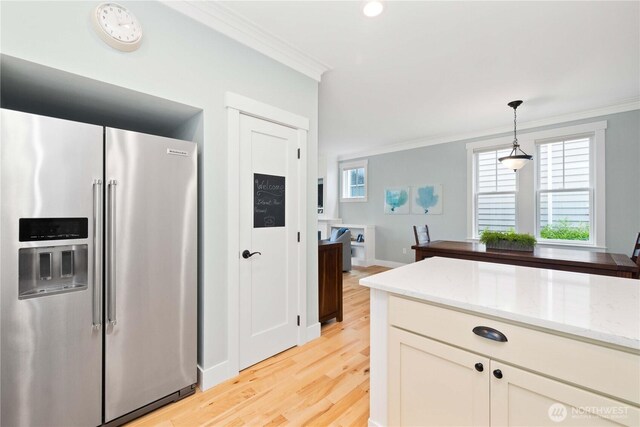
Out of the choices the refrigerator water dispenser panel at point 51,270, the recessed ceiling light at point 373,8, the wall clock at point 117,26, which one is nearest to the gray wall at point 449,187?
the recessed ceiling light at point 373,8

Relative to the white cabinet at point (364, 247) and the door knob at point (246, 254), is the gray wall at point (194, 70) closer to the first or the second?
the door knob at point (246, 254)

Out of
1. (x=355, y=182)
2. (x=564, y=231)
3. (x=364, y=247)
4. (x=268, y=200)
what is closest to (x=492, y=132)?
(x=564, y=231)

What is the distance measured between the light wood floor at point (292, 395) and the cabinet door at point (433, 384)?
463mm

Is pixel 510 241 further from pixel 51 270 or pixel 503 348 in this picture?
pixel 51 270

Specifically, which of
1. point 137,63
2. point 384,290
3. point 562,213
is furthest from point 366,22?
point 562,213

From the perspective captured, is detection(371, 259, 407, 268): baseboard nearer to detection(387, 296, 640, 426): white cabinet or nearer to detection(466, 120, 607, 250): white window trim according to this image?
detection(466, 120, 607, 250): white window trim

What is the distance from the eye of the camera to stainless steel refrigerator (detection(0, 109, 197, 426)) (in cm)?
131

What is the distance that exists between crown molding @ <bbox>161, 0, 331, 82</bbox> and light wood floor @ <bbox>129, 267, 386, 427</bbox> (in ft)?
8.46

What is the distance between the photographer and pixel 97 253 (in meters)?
1.52

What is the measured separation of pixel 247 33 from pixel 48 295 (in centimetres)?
211

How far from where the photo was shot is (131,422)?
5.42ft

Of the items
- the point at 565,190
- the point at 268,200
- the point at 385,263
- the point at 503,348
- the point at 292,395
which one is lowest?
the point at 292,395

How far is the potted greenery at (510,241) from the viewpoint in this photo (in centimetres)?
309

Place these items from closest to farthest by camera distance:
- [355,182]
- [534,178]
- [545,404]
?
[545,404], [534,178], [355,182]
